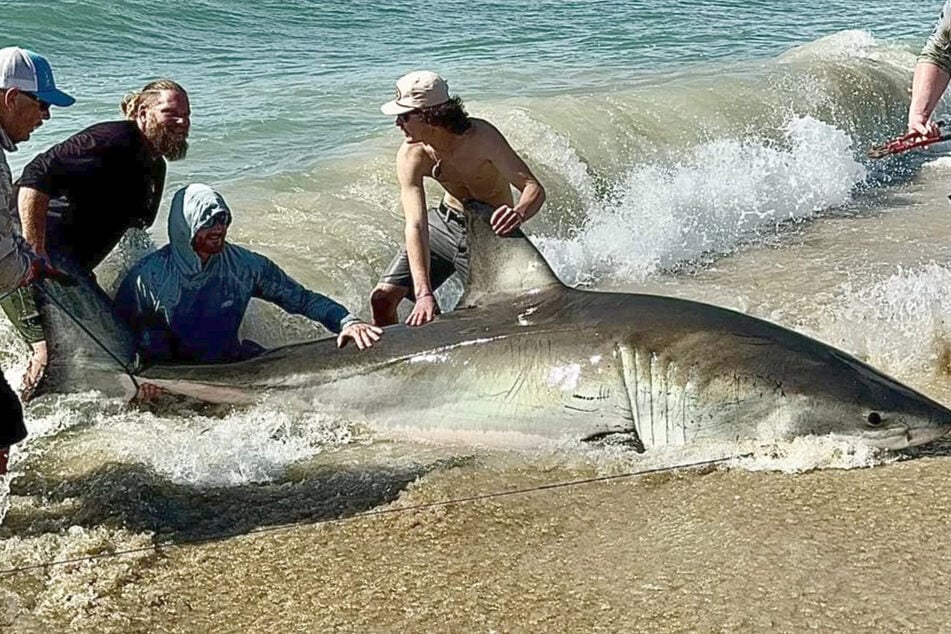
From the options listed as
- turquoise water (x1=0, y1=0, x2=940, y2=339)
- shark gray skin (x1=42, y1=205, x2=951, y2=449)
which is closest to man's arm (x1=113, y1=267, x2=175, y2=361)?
shark gray skin (x1=42, y1=205, x2=951, y2=449)

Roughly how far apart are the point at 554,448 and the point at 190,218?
1.80 metres

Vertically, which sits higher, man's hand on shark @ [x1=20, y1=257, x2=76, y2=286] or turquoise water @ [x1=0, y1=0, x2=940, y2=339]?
man's hand on shark @ [x1=20, y1=257, x2=76, y2=286]

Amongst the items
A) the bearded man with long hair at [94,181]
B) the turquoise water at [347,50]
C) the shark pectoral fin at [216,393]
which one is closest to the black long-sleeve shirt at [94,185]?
the bearded man with long hair at [94,181]

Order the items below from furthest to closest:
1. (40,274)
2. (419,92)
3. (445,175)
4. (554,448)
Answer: (445,175) < (419,92) < (554,448) < (40,274)

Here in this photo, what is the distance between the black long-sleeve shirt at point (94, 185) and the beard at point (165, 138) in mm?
53

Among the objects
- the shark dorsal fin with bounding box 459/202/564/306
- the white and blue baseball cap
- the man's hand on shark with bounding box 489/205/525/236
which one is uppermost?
the white and blue baseball cap

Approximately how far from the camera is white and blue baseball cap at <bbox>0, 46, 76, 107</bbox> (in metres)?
3.79

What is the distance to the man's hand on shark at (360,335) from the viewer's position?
4727 mm

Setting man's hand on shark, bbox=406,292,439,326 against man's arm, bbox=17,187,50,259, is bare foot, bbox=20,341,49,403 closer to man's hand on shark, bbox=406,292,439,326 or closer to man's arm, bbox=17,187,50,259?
man's arm, bbox=17,187,50,259

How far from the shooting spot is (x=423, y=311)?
494cm

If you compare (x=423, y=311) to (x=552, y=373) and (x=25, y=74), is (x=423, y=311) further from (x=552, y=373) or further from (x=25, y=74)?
(x=25, y=74)

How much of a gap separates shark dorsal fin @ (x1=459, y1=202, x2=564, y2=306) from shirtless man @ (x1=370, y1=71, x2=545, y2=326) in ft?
0.16

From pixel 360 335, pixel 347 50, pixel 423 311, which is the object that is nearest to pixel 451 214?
pixel 423 311

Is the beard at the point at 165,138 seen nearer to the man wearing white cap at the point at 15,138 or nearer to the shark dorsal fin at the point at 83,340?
the shark dorsal fin at the point at 83,340
